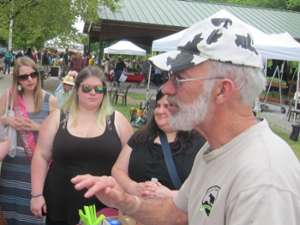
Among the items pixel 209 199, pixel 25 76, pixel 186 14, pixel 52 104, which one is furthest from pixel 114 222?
pixel 186 14

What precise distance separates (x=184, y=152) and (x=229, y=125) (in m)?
1.77

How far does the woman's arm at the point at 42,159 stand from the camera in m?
4.07

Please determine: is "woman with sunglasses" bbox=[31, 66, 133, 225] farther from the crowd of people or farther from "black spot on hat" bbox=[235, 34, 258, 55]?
"black spot on hat" bbox=[235, 34, 258, 55]

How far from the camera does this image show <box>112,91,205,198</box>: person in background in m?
3.74

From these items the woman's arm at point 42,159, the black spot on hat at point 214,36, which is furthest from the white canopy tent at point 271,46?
the black spot on hat at point 214,36

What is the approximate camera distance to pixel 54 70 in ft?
118

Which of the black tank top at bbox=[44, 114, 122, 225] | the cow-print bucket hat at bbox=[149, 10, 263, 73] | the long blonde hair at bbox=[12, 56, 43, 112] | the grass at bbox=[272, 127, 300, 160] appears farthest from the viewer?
the grass at bbox=[272, 127, 300, 160]

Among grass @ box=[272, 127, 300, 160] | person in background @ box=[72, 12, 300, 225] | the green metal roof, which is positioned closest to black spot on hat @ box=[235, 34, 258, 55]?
person in background @ box=[72, 12, 300, 225]

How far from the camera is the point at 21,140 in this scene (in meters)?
4.79

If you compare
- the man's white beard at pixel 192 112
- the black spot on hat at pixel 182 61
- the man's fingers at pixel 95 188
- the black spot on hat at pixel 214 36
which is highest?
the black spot on hat at pixel 214 36

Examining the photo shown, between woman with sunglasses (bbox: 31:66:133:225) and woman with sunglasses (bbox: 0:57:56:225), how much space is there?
21.2 inches

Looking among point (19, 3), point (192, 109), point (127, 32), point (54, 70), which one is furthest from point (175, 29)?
point (192, 109)

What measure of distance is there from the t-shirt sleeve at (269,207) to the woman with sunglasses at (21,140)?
10.5 feet

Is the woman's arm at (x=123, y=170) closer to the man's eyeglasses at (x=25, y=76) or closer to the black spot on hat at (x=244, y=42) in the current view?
the man's eyeglasses at (x=25, y=76)
